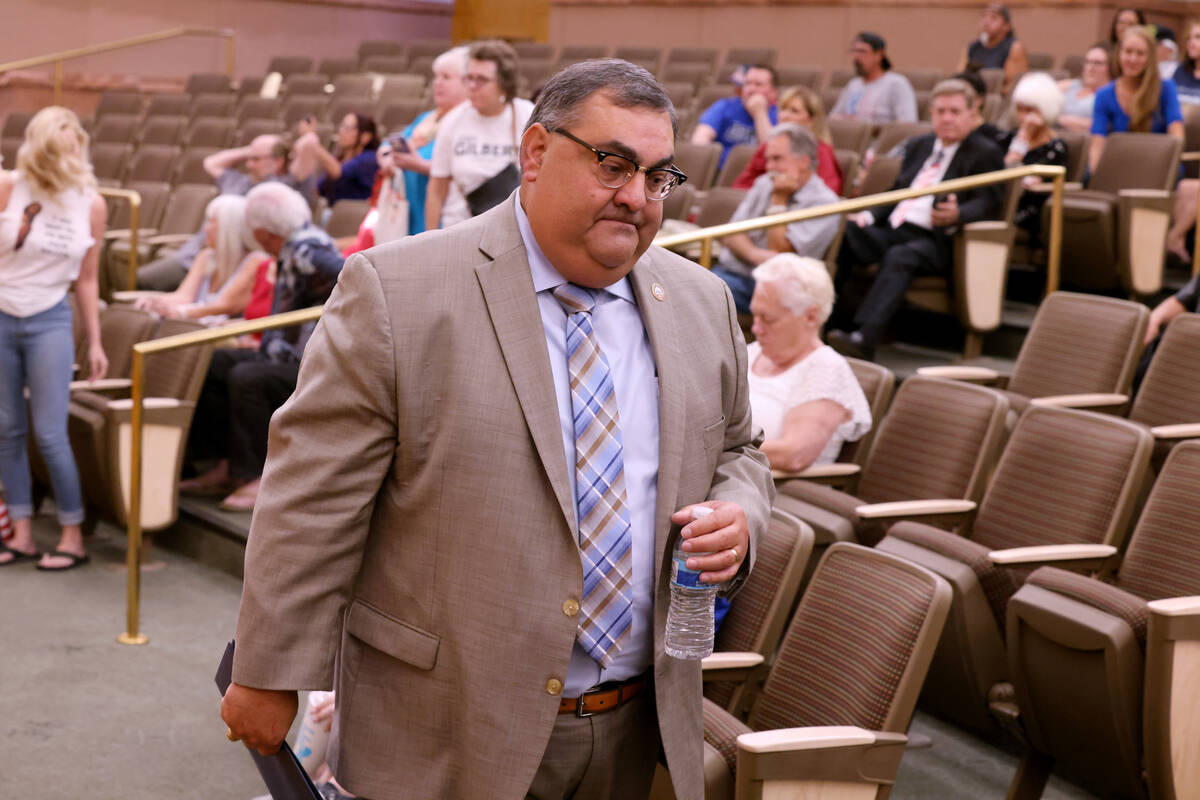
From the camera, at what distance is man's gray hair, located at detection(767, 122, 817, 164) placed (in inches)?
175

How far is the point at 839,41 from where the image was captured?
32.0 feet

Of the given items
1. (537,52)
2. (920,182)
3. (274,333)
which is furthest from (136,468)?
(537,52)

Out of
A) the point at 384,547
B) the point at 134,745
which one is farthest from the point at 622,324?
the point at 134,745

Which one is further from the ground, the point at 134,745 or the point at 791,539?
the point at 791,539

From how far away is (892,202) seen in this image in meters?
4.25

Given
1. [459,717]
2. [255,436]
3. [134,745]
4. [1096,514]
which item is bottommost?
[134,745]

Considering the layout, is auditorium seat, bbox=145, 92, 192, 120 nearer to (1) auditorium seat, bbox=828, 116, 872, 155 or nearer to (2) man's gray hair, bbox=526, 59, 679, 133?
(1) auditorium seat, bbox=828, 116, 872, 155

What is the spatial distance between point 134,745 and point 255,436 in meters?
1.41

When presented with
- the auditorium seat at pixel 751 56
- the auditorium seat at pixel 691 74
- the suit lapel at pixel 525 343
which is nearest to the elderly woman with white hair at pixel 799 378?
the suit lapel at pixel 525 343

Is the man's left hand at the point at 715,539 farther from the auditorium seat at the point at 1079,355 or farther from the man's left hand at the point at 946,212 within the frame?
the man's left hand at the point at 946,212

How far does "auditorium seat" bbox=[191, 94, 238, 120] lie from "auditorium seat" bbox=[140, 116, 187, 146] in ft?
1.20

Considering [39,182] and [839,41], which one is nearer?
[39,182]

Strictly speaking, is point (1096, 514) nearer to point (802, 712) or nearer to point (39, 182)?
point (802, 712)

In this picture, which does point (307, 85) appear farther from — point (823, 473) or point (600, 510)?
point (600, 510)
